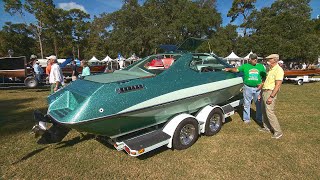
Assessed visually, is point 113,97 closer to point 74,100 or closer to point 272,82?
point 74,100

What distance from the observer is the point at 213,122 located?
17.7 feet

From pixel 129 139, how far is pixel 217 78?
2.81 metres

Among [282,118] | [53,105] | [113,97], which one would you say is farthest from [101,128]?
[282,118]

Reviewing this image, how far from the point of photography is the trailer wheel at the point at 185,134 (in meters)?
4.37

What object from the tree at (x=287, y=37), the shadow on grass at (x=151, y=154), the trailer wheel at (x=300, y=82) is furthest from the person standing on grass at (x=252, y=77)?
the tree at (x=287, y=37)

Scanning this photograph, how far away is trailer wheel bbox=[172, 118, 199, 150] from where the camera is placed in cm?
437

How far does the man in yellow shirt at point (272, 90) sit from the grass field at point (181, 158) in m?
0.35

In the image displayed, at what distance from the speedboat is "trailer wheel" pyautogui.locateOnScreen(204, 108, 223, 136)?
13.7 inches

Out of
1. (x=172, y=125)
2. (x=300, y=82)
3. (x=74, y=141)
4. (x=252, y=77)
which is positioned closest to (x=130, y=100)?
(x=172, y=125)

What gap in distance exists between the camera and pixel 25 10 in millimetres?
34406

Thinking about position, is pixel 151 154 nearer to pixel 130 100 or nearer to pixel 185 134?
pixel 185 134

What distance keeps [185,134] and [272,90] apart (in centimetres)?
227

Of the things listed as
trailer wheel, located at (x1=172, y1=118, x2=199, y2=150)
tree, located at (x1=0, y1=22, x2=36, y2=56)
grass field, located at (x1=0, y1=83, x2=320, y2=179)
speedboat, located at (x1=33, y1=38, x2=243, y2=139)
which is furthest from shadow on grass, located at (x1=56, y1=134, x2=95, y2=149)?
tree, located at (x1=0, y1=22, x2=36, y2=56)

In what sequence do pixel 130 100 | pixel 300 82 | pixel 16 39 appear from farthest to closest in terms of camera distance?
pixel 16 39, pixel 300 82, pixel 130 100
